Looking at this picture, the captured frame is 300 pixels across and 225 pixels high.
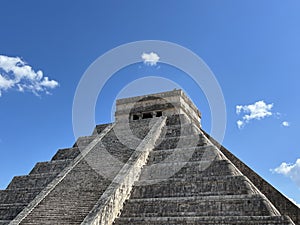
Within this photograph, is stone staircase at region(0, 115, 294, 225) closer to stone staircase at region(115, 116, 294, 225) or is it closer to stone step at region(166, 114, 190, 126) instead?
stone staircase at region(115, 116, 294, 225)

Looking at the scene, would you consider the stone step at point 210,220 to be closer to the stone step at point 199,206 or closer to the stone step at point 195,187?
the stone step at point 199,206

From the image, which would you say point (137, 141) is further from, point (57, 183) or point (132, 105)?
point (132, 105)

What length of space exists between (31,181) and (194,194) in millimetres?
6198

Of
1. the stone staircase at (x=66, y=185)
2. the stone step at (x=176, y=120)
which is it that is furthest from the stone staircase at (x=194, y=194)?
the stone step at (x=176, y=120)

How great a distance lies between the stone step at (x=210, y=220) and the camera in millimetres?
6691

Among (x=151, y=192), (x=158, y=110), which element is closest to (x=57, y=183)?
(x=151, y=192)

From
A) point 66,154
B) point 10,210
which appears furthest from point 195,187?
point 66,154

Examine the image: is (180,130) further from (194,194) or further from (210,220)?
(210,220)

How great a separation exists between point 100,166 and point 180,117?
15.5 feet

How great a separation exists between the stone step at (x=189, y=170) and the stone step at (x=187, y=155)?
0.36 m

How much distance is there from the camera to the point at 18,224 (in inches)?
336

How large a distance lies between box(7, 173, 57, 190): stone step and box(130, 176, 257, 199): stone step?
12.2 feet

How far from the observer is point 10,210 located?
394 inches

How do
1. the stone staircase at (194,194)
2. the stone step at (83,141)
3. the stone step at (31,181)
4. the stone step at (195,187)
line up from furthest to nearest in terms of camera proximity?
the stone step at (83,141)
the stone step at (31,181)
the stone step at (195,187)
the stone staircase at (194,194)
